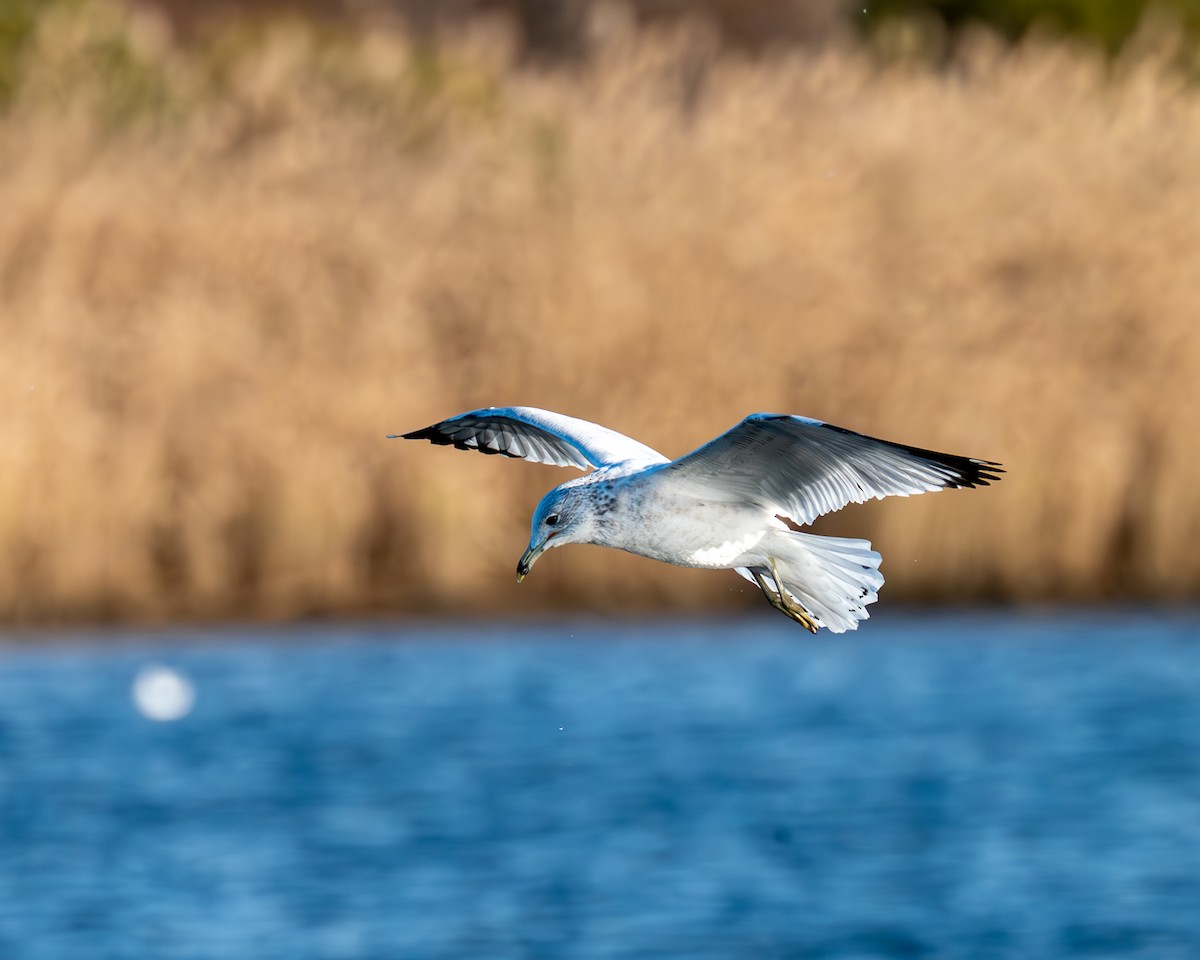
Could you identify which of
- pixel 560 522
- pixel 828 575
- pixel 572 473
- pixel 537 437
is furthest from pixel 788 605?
pixel 572 473

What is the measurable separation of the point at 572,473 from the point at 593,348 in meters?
0.58

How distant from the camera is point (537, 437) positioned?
6.41m

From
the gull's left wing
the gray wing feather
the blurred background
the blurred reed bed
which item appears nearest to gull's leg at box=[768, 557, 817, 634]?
the gull's left wing

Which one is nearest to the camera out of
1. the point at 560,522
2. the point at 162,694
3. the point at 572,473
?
the point at 560,522

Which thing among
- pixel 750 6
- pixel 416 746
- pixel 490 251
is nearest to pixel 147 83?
pixel 490 251

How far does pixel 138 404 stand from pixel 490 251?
1859 millimetres

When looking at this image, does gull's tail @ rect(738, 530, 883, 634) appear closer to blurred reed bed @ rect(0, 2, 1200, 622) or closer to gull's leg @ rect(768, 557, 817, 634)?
gull's leg @ rect(768, 557, 817, 634)

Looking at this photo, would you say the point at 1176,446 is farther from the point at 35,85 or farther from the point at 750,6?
the point at 750,6

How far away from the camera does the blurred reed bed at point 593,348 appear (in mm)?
11312

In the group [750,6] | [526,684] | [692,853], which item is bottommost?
[692,853]

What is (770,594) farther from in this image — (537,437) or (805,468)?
(537,437)

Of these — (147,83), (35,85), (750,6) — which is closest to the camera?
(35,85)

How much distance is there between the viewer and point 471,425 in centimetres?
625

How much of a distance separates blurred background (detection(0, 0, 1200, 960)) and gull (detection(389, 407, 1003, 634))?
14.0 ft
